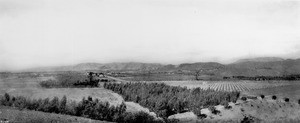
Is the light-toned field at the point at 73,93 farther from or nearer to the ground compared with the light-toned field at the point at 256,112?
farther from the ground

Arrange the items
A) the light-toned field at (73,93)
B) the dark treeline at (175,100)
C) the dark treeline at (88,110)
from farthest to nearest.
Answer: the light-toned field at (73,93) → the dark treeline at (175,100) → the dark treeline at (88,110)

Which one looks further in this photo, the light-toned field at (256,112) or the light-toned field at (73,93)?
the light-toned field at (73,93)

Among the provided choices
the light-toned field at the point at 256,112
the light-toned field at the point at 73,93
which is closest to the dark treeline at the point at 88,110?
the light-toned field at the point at 256,112

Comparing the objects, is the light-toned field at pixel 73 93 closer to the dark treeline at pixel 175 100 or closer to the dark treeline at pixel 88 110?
→ the dark treeline at pixel 175 100

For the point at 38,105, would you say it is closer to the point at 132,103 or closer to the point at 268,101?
the point at 132,103

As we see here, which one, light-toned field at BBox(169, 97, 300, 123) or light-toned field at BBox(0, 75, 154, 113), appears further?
light-toned field at BBox(0, 75, 154, 113)

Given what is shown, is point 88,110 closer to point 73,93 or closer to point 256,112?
point 73,93

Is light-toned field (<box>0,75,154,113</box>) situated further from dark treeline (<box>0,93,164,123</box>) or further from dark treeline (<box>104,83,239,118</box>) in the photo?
dark treeline (<box>0,93,164,123</box>)

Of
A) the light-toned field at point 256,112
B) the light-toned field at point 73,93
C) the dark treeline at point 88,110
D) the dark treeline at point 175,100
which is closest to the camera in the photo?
the dark treeline at point 88,110

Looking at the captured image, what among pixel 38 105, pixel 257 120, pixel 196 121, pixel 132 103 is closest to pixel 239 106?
pixel 257 120

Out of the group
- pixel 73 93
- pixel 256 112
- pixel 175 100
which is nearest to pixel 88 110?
pixel 175 100

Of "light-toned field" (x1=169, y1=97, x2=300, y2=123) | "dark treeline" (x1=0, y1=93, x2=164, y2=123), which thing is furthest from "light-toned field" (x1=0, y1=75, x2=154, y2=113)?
"light-toned field" (x1=169, y1=97, x2=300, y2=123)
